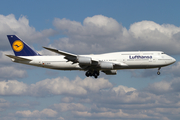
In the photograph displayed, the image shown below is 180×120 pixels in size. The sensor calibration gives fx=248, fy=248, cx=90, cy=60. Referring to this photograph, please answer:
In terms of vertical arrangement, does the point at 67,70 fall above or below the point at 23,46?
below

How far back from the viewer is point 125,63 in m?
53.0

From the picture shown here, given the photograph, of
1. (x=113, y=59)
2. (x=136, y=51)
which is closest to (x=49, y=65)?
(x=113, y=59)

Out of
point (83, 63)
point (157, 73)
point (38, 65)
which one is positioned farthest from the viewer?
point (38, 65)

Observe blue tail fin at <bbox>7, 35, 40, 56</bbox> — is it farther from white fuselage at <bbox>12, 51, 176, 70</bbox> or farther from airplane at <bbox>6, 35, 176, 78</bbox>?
white fuselage at <bbox>12, 51, 176, 70</bbox>

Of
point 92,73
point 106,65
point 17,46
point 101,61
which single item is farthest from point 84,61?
point 17,46

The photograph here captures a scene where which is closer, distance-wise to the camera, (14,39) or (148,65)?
(148,65)

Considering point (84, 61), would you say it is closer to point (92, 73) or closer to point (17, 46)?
point (92, 73)

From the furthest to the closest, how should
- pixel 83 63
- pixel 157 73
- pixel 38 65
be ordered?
pixel 38 65 < pixel 157 73 < pixel 83 63

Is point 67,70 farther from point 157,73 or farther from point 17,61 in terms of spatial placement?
point 157,73

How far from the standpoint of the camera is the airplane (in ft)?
170

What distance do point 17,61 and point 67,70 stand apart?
12.0m

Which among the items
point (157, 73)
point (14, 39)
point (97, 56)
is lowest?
point (157, 73)

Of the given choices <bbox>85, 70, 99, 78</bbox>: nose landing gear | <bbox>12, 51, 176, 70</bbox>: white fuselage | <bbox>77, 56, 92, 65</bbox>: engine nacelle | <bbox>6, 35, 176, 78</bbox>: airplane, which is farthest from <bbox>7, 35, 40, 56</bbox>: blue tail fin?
<bbox>77, 56, 92, 65</bbox>: engine nacelle

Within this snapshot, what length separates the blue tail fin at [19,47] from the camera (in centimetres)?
Answer: 6028
